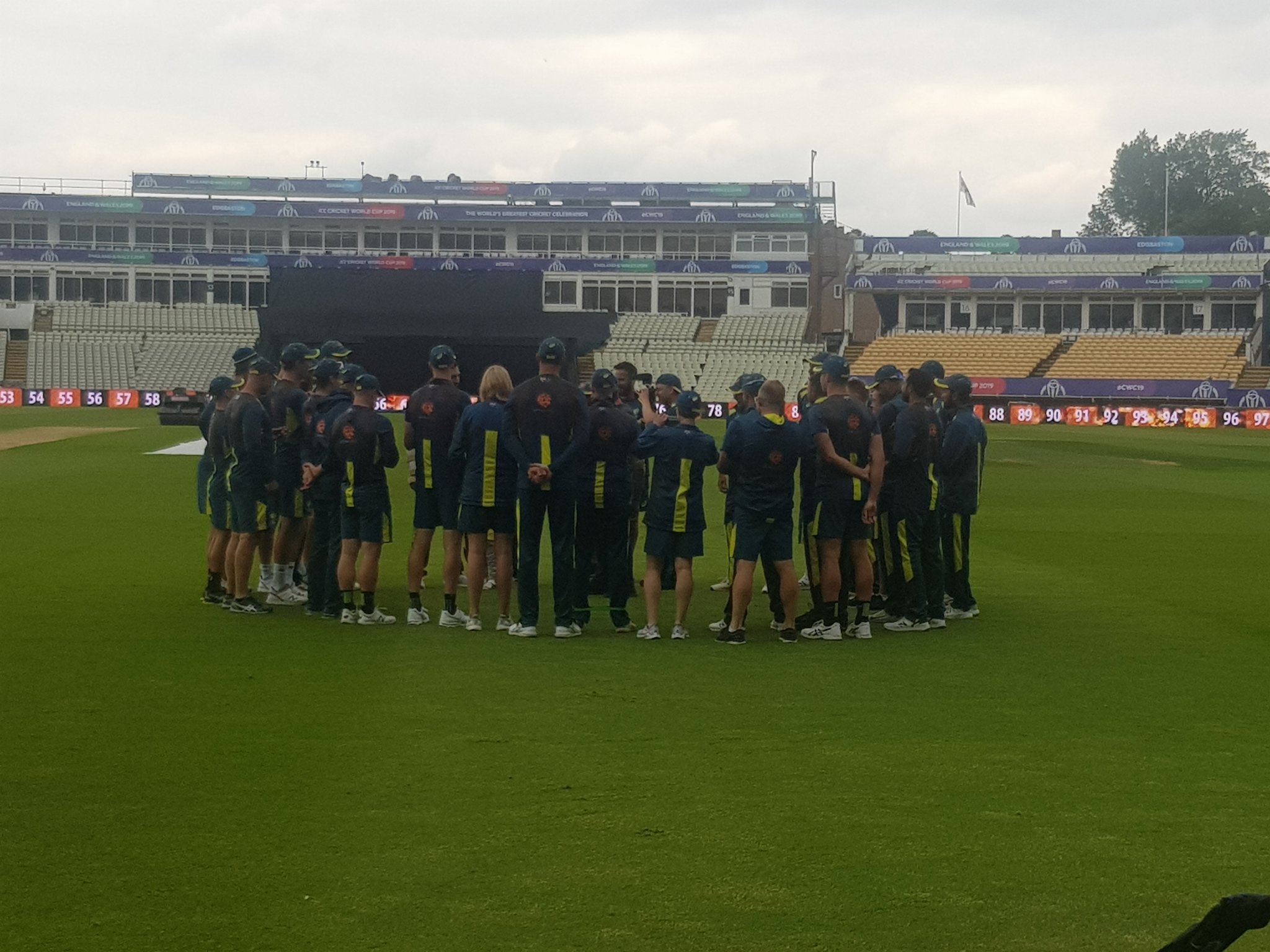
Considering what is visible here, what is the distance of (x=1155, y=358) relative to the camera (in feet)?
226

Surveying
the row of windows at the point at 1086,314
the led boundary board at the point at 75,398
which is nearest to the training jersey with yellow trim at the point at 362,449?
the led boundary board at the point at 75,398

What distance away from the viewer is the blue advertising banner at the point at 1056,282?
7350 centimetres

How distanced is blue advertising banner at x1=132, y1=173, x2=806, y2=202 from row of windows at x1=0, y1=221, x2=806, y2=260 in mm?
2673

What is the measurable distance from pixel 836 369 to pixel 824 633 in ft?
6.93

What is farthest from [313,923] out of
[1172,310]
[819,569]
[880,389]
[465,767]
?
[1172,310]

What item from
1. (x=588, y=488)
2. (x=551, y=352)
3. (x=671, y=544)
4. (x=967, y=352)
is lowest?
(x=671, y=544)

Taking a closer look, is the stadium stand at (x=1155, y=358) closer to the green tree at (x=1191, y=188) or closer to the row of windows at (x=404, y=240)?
the row of windows at (x=404, y=240)

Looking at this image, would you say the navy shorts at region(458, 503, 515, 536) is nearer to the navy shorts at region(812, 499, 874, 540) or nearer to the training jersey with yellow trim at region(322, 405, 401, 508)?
the training jersey with yellow trim at region(322, 405, 401, 508)

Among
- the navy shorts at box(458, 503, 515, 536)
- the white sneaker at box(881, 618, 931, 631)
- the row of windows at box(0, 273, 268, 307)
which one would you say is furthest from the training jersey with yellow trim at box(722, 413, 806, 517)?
the row of windows at box(0, 273, 268, 307)

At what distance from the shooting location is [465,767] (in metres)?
7.25

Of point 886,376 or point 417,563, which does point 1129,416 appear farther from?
point 417,563

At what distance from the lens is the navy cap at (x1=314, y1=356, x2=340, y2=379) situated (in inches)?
478

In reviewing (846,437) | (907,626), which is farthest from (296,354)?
(907,626)

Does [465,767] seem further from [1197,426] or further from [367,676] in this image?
[1197,426]
